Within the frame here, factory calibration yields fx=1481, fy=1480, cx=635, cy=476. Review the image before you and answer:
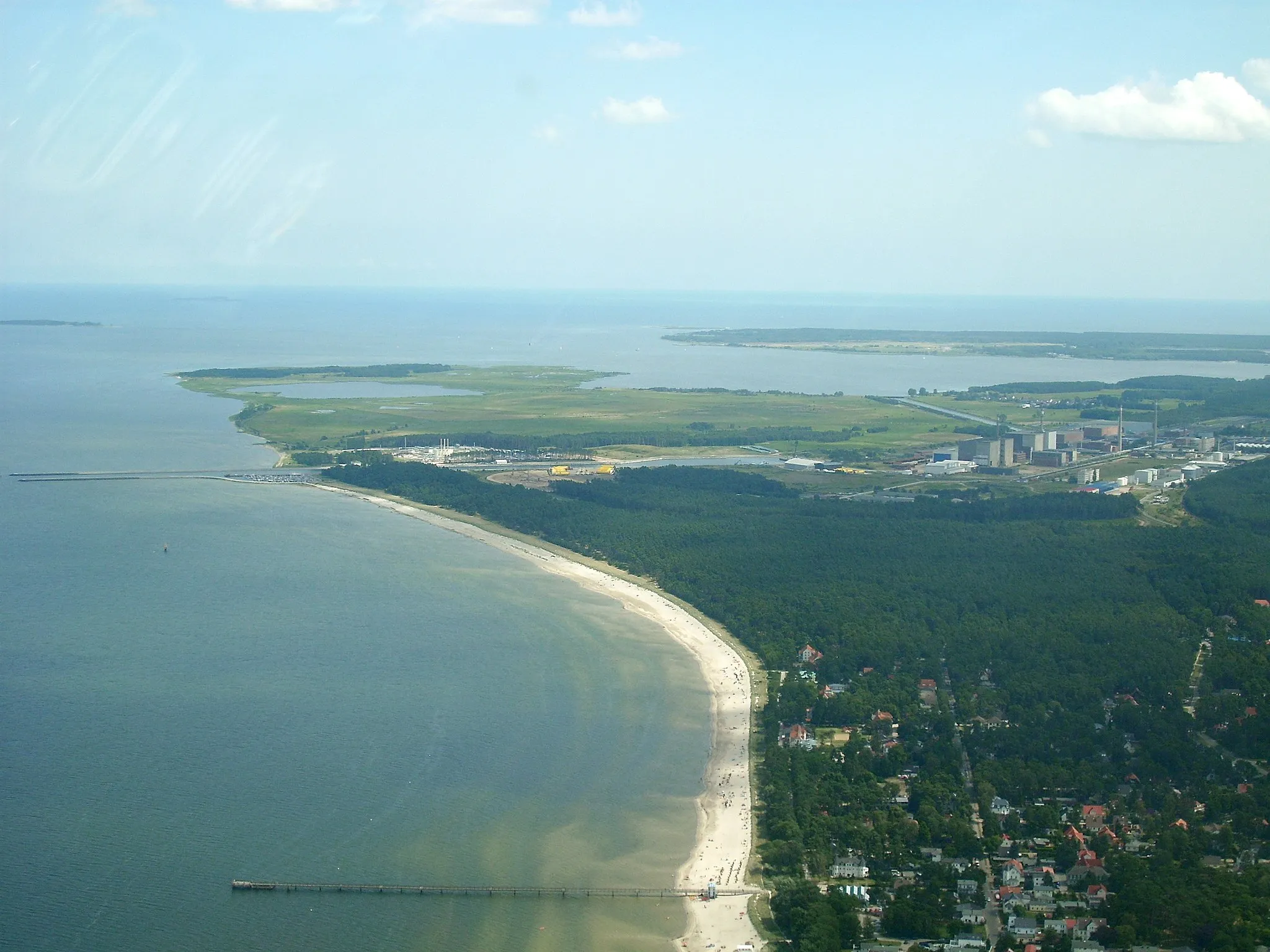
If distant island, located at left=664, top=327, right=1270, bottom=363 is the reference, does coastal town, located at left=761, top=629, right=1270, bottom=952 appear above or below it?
below

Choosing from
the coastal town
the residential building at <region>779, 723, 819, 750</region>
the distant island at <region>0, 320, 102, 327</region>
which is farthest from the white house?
the distant island at <region>0, 320, 102, 327</region>

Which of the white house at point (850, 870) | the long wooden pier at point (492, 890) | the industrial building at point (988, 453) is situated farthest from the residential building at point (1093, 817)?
the industrial building at point (988, 453)

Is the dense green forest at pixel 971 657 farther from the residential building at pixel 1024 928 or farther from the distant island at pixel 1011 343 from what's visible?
the distant island at pixel 1011 343

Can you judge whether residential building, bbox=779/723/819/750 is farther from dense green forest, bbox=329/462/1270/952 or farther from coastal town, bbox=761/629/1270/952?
dense green forest, bbox=329/462/1270/952

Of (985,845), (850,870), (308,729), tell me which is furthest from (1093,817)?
(308,729)

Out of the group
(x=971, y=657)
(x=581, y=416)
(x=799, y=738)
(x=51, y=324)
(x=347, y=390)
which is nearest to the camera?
(x=799, y=738)

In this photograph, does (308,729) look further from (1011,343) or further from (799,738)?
(1011,343)
